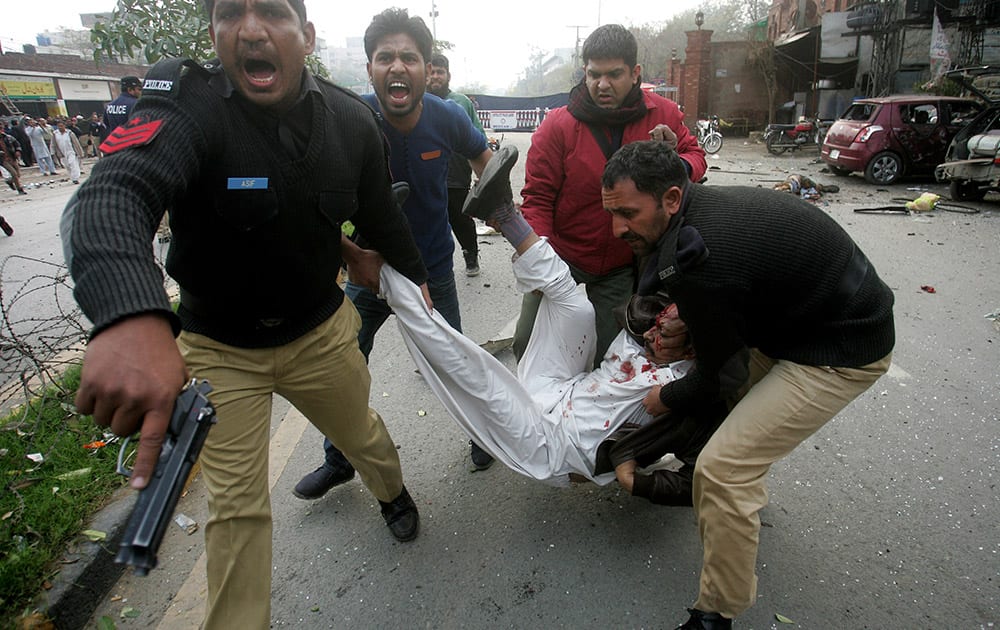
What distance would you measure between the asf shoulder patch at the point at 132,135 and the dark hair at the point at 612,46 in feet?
6.58

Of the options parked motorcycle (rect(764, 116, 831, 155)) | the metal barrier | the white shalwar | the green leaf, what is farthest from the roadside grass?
the metal barrier

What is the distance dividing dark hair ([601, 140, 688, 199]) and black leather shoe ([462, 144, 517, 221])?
2.00ft

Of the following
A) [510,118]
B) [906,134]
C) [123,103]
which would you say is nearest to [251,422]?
[123,103]

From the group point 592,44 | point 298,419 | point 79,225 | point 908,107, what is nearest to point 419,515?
point 298,419

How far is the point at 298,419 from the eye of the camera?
138 inches

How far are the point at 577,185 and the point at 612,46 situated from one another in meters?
0.65

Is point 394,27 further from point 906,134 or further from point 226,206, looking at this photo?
point 906,134

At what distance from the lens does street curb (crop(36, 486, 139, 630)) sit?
2.10 m

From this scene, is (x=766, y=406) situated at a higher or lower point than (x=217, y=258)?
lower

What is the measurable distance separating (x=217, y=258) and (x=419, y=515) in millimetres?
1489

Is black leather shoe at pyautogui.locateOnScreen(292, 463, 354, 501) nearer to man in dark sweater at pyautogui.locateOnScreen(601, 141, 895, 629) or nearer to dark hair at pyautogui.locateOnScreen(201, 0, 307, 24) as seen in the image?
man in dark sweater at pyautogui.locateOnScreen(601, 141, 895, 629)

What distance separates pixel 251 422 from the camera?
72.1 inches

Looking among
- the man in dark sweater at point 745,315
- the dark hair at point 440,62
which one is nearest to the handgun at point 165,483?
the man in dark sweater at point 745,315

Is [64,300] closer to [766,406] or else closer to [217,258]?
[217,258]
